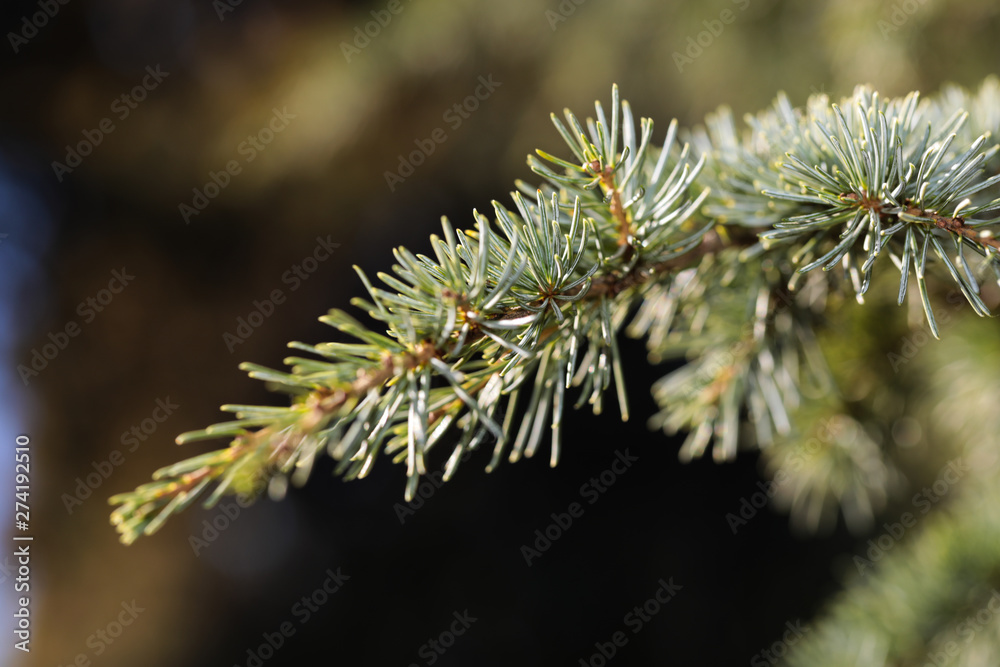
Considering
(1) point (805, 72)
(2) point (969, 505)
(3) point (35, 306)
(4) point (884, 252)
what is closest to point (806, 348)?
(4) point (884, 252)

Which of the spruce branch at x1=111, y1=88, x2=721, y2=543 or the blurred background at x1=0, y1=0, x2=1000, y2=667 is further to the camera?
the blurred background at x1=0, y1=0, x2=1000, y2=667

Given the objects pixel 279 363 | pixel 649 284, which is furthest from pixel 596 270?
pixel 279 363

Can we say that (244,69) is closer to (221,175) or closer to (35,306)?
(221,175)

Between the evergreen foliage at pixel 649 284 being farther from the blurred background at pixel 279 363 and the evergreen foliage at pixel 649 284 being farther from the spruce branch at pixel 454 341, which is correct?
the blurred background at pixel 279 363

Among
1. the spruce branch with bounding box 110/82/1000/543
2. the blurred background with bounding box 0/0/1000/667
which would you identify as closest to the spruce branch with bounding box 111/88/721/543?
the spruce branch with bounding box 110/82/1000/543

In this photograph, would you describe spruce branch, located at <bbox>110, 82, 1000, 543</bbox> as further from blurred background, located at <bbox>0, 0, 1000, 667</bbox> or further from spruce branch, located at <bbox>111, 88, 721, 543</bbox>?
blurred background, located at <bbox>0, 0, 1000, 667</bbox>

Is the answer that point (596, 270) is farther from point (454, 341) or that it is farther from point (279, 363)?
point (279, 363)
